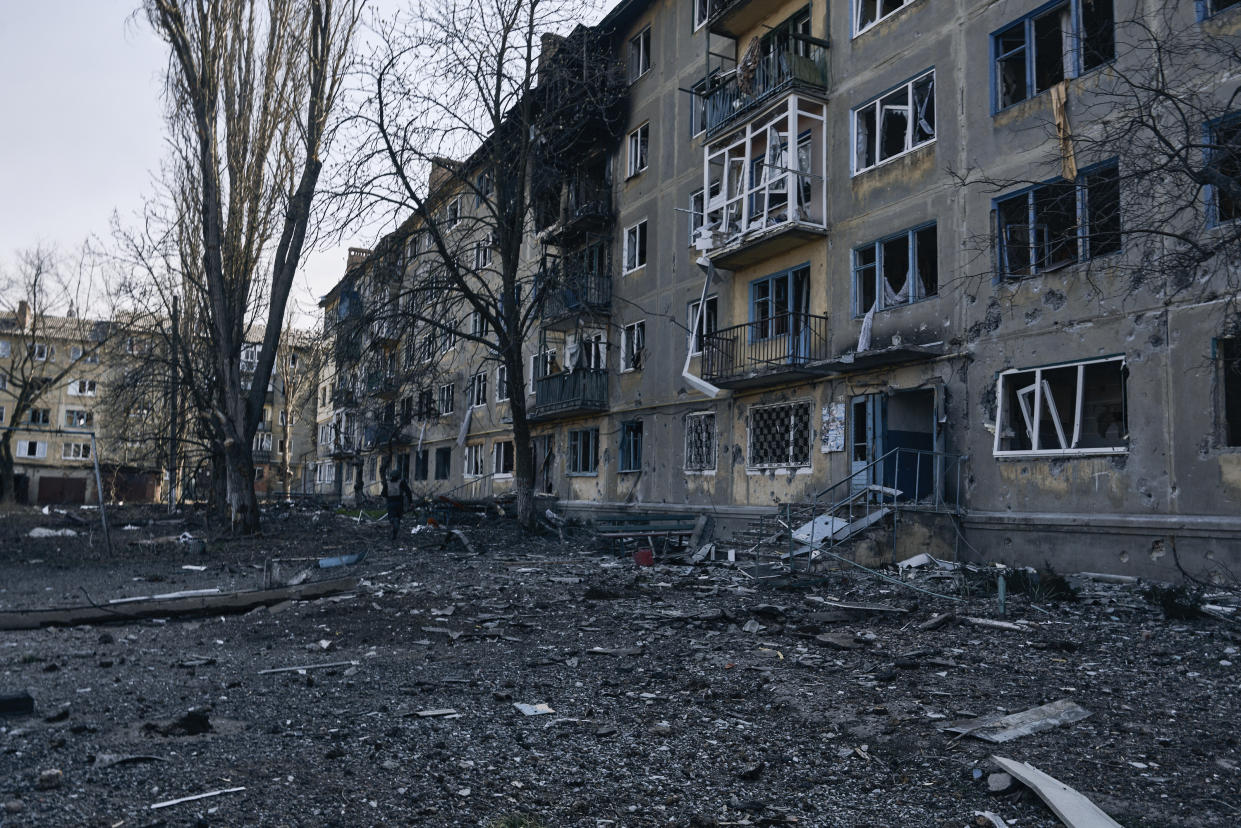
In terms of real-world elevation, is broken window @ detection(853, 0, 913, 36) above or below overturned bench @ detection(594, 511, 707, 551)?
above

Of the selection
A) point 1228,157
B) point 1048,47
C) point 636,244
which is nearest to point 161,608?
point 1228,157

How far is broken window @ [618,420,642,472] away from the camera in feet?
77.7

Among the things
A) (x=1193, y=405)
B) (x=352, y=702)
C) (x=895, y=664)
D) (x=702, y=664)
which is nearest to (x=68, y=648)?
(x=352, y=702)

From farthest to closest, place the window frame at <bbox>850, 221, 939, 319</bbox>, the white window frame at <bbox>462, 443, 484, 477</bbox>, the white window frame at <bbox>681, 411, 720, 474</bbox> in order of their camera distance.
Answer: the white window frame at <bbox>462, 443, 484, 477</bbox>
the white window frame at <bbox>681, 411, 720, 474</bbox>
the window frame at <bbox>850, 221, 939, 319</bbox>

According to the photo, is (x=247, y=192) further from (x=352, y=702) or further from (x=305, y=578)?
(x=352, y=702)

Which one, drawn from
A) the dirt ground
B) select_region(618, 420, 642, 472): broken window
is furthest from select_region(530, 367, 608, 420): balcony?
the dirt ground

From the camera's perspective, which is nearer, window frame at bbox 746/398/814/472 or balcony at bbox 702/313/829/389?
balcony at bbox 702/313/829/389

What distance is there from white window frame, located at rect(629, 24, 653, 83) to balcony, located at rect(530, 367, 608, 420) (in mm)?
8525

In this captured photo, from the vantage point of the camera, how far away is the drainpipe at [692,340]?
61.5ft

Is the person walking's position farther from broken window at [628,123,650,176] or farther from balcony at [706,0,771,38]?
balcony at [706,0,771,38]

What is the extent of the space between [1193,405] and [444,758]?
10.5m

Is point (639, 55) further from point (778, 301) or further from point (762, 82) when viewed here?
point (778, 301)

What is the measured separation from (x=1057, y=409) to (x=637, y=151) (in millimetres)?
14927

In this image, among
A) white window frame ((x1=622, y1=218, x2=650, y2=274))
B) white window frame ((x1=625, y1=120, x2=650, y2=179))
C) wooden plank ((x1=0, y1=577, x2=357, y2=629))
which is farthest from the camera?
white window frame ((x1=625, y1=120, x2=650, y2=179))
